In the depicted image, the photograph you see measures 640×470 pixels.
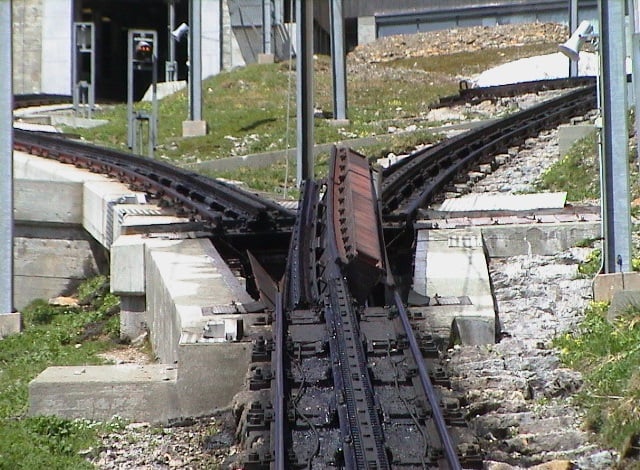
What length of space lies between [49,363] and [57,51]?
40177 millimetres

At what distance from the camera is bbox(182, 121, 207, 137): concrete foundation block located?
31.0 meters

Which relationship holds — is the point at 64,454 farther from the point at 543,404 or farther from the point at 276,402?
the point at 543,404

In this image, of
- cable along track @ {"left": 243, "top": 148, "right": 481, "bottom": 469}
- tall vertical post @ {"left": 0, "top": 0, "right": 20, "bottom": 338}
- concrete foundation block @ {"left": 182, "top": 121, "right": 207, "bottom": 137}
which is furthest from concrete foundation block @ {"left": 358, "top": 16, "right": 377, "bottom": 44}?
cable along track @ {"left": 243, "top": 148, "right": 481, "bottom": 469}

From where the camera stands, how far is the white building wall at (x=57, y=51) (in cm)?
5000

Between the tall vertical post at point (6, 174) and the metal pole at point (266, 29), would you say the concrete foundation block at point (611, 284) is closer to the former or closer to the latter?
the tall vertical post at point (6, 174)

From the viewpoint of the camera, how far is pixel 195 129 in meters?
31.1

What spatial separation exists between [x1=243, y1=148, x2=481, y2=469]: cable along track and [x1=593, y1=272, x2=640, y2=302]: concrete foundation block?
185 centimetres

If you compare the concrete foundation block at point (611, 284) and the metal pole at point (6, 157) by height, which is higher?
the metal pole at point (6, 157)

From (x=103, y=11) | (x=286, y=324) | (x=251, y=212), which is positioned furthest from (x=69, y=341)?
(x=103, y=11)

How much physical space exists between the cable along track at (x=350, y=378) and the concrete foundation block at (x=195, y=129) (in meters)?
20.0

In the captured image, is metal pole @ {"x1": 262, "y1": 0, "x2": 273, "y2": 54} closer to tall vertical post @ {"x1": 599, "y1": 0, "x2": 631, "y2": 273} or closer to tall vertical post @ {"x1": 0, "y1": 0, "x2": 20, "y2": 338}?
tall vertical post @ {"x1": 0, "y1": 0, "x2": 20, "y2": 338}

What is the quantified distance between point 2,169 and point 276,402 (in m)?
6.87

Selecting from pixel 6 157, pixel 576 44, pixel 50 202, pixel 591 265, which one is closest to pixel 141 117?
pixel 50 202

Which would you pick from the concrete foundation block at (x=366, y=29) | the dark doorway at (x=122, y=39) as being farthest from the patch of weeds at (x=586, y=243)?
the concrete foundation block at (x=366, y=29)
